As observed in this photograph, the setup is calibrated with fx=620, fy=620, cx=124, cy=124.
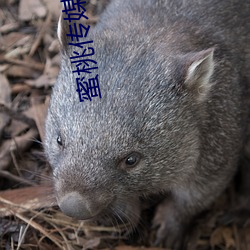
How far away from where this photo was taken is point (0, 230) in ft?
13.5

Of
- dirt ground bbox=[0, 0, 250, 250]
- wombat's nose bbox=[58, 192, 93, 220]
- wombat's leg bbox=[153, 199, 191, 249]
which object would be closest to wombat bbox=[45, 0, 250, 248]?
wombat's nose bbox=[58, 192, 93, 220]

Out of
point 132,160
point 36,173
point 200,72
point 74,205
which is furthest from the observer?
point 36,173

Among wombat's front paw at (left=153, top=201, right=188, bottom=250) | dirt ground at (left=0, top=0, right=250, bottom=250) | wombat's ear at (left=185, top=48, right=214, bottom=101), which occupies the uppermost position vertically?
wombat's ear at (left=185, top=48, right=214, bottom=101)

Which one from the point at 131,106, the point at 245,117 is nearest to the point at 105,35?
the point at 131,106

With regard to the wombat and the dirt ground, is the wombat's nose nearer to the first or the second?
the wombat

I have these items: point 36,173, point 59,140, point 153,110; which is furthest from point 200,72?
point 36,173

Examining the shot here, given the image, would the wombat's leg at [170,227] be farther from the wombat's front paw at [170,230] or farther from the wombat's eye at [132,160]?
the wombat's eye at [132,160]

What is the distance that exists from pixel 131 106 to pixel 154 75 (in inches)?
10.1

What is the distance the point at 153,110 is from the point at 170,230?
146 centimetres

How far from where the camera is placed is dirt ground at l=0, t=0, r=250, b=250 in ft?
13.8

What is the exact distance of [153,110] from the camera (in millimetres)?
3475

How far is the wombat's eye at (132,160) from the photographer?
3.44 metres

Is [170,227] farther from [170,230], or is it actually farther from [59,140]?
[59,140]

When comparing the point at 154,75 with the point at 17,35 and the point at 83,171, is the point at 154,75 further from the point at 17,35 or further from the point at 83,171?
the point at 17,35
